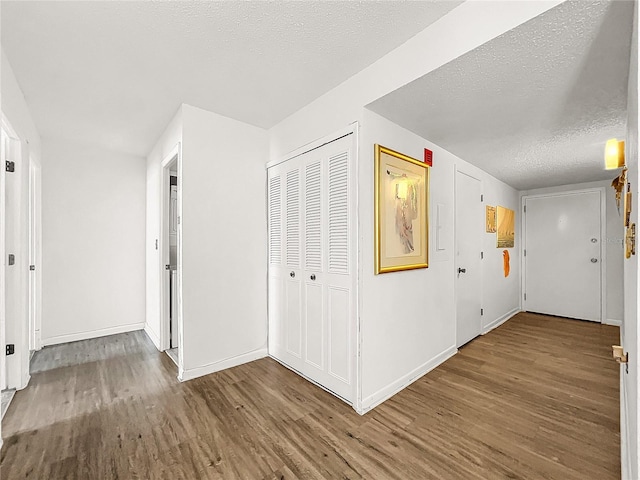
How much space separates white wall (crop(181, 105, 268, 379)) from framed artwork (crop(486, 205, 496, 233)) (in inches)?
125

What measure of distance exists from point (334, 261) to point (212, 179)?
56.1 inches

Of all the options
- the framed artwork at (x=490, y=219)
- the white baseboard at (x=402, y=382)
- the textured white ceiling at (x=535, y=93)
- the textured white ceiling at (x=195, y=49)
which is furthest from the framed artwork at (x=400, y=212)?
the framed artwork at (x=490, y=219)

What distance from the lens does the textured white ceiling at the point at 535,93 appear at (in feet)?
4.61

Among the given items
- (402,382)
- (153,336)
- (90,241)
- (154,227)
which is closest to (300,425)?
(402,382)

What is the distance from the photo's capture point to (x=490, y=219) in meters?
4.23

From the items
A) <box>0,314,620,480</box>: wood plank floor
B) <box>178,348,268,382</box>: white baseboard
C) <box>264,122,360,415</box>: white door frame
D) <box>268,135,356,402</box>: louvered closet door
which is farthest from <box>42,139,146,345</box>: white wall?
<box>264,122,360,415</box>: white door frame

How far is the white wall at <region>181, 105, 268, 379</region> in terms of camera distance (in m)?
2.63

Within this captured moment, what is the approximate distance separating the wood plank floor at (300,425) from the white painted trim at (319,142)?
2062 millimetres

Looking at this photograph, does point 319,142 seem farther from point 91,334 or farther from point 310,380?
point 91,334

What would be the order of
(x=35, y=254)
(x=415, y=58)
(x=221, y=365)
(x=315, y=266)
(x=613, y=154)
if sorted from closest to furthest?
(x=613, y=154) → (x=415, y=58) → (x=315, y=266) → (x=221, y=365) → (x=35, y=254)

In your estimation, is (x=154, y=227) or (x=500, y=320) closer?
(x=154, y=227)

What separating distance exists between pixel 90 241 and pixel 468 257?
488cm

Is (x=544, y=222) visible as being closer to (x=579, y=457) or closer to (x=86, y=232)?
(x=579, y=457)

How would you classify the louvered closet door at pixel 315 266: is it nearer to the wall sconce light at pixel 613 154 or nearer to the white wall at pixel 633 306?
the white wall at pixel 633 306
